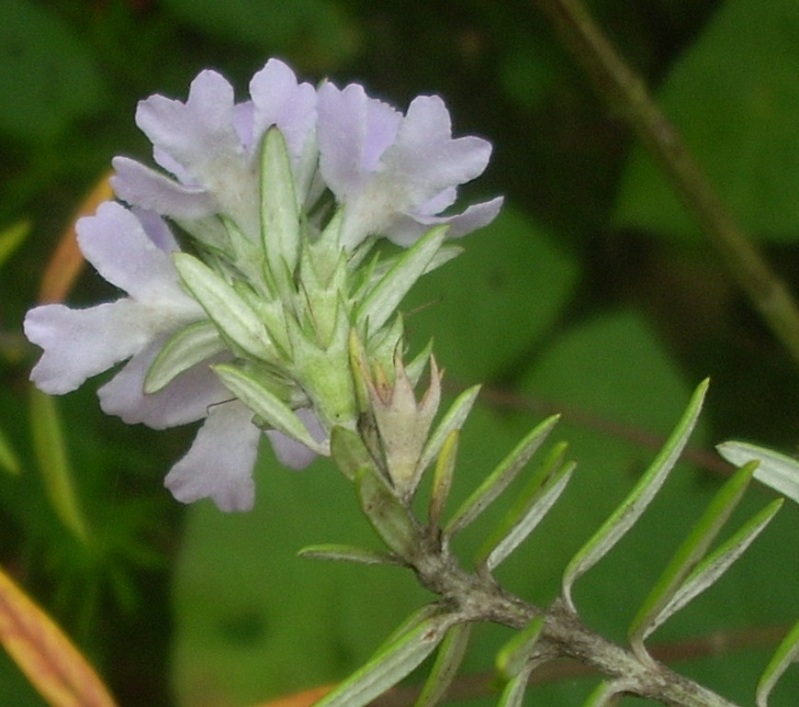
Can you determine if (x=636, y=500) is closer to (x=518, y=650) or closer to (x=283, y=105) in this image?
(x=518, y=650)

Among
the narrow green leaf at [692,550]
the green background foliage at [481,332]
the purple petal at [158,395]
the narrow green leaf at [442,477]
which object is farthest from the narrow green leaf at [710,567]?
the green background foliage at [481,332]

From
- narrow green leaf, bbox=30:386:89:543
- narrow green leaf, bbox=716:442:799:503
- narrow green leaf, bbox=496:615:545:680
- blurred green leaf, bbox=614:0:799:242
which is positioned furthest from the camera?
blurred green leaf, bbox=614:0:799:242

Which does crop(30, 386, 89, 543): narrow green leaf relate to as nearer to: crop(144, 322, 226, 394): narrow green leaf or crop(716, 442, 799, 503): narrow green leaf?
crop(144, 322, 226, 394): narrow green leaf

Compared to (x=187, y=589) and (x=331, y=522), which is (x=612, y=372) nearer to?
(x=331, y=522)

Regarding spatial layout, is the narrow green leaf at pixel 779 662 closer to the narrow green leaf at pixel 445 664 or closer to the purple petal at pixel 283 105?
the narrow green leaf at pixel 445 664

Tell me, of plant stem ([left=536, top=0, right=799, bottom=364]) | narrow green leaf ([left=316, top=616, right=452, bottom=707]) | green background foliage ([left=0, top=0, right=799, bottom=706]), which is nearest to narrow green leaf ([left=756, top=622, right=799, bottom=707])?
narrow green leaf ([left=316, top=616, right=452, bottom=707])

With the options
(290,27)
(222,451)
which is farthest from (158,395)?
(290,27)
